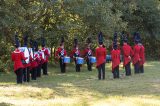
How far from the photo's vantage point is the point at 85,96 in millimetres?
14172

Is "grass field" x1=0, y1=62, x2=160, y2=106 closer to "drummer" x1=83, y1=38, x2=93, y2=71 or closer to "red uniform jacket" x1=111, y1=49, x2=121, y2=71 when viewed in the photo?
"red uniform jacket" x1=111, y1=49, x2=121, y2=71

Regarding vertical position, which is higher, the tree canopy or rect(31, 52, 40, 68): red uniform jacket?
the tree canopy

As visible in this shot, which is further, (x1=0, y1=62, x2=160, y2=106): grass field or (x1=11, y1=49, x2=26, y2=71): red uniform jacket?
(x1=11, y1=49, x2=26, y2=71): red uniform jacket

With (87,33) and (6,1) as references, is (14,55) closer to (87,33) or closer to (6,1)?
(6,1)

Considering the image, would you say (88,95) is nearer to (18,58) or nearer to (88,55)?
(18,58)

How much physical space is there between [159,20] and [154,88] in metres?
21.4

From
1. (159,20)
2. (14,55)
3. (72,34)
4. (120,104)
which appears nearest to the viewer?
(120,104)

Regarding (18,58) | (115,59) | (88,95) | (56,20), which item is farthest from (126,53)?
(88,95)

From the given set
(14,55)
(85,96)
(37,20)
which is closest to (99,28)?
(37,20)

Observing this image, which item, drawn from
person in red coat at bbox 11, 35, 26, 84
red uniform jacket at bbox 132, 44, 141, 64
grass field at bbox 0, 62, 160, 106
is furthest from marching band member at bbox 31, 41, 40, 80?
red uniform jacket at bbox 132, 44, 141, 64

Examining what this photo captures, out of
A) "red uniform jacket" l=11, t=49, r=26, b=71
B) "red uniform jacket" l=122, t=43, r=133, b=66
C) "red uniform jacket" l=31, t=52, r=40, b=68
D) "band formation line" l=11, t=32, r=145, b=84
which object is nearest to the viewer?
"red uniform jacket" l=11, t=49, r=26, b=71

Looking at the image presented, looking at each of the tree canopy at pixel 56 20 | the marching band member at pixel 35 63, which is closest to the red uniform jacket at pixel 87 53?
the tree canopy at pixel 56 20

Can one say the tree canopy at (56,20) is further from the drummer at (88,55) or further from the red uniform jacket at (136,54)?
the red uniform jacket at (136,54)

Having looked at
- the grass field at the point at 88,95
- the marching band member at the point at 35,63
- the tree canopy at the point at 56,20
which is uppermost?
the tree canopy at the point at 56,20
